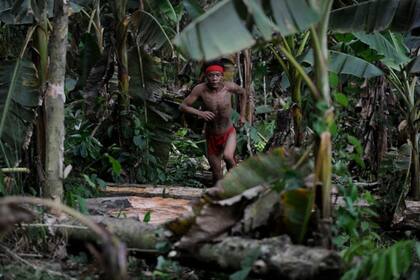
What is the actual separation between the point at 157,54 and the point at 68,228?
10.0 m

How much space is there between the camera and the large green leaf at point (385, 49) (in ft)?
27.4

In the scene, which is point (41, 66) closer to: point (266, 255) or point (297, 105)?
point (266, 255)

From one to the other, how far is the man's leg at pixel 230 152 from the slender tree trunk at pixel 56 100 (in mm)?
3157

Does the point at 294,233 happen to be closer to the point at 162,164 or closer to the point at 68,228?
the point at 68,228

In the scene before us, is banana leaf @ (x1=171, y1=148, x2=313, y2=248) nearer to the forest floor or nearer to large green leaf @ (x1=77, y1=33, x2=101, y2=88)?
the forest floor

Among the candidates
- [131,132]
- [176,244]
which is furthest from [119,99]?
[176,244]

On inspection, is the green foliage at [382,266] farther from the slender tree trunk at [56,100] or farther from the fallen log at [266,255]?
the slender tree trunk at [56,100]

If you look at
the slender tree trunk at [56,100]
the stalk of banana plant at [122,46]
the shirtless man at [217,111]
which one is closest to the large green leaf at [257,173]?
the slender tree trunk at [56,100]

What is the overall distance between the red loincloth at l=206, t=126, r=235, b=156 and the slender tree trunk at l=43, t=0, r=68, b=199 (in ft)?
10.9

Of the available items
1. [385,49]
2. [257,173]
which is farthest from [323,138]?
[385,49]

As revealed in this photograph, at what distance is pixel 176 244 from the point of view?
4176 mm

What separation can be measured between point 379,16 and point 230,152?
101 inches

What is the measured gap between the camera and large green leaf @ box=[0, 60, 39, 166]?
5945mm

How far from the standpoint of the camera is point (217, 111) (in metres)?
8.45
